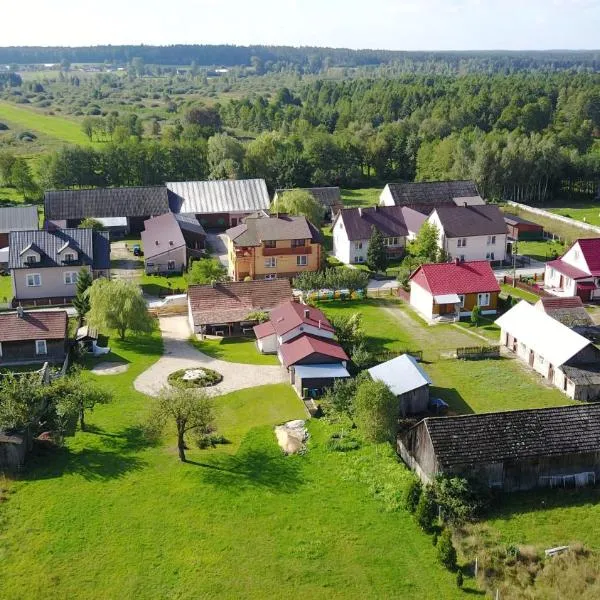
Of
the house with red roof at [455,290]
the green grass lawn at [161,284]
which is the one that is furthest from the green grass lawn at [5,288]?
the house with red roof at [455,290]

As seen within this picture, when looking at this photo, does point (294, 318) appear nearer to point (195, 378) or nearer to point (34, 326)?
point (195, 378)

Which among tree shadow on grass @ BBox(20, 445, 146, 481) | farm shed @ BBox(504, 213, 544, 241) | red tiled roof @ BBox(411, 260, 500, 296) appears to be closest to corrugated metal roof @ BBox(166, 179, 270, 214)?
farm shed @ BBox(504, 213, 544, 241)

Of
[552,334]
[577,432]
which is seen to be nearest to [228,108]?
[552,334]

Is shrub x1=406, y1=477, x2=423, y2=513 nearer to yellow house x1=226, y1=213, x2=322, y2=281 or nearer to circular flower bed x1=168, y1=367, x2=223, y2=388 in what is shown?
circular flower bed x1=168, y1=367, x2=223, y2=388

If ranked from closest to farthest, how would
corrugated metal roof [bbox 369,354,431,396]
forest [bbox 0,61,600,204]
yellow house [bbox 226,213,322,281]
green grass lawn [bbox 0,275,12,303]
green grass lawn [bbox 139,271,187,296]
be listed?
corrugated metal roof [bbox 369,354,431,396] < green grass lawn [bbox 0,275,12,303] < green grass lawn [bbox 139,271,187,296] < yellow house [bbox 226,213,322,281] < forest [bbox 0,61,600,204]

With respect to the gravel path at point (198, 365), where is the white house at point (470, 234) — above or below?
above

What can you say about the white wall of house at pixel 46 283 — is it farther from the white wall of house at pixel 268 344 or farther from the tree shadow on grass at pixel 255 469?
the tree shadow on grass at pixel 255 469

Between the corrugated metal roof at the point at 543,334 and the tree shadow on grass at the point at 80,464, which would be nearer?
the tree shadow on grass at the point at 80,464
